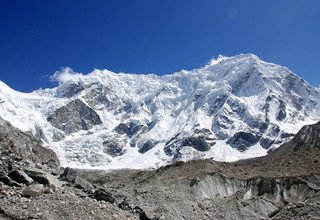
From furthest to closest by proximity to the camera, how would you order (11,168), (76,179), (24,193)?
1. (76,179)
2. (11,168)
3. (24,193)

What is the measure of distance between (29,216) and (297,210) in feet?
76.2

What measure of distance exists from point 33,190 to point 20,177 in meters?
2.23

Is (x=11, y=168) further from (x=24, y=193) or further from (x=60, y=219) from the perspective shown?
(x=60, y=219)

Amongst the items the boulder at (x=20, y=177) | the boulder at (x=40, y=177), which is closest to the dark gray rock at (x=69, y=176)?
the boulder at (x=40, y=177)

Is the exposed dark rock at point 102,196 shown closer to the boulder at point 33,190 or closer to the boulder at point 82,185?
the boulder at point 82,185

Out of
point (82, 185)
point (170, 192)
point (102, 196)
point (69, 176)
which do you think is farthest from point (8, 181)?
point (170, 192)

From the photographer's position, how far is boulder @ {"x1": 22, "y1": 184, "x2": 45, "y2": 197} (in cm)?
2889

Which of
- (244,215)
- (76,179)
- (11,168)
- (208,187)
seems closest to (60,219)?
(11,168)

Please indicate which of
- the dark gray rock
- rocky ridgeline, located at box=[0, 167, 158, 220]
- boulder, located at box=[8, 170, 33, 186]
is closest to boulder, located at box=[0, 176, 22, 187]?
rocky ridgeline, located at box=[0, 167, 158, 220]

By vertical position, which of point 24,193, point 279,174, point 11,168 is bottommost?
point 24,193

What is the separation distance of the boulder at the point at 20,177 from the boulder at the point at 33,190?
0.73m

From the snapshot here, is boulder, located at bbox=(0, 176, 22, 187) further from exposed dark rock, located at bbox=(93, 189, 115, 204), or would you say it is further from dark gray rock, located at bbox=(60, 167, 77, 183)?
dark gray rock, located at bbox=(60, 167, 77, 183)

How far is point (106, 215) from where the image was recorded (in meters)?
30.5

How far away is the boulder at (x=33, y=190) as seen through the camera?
28.9 meters
